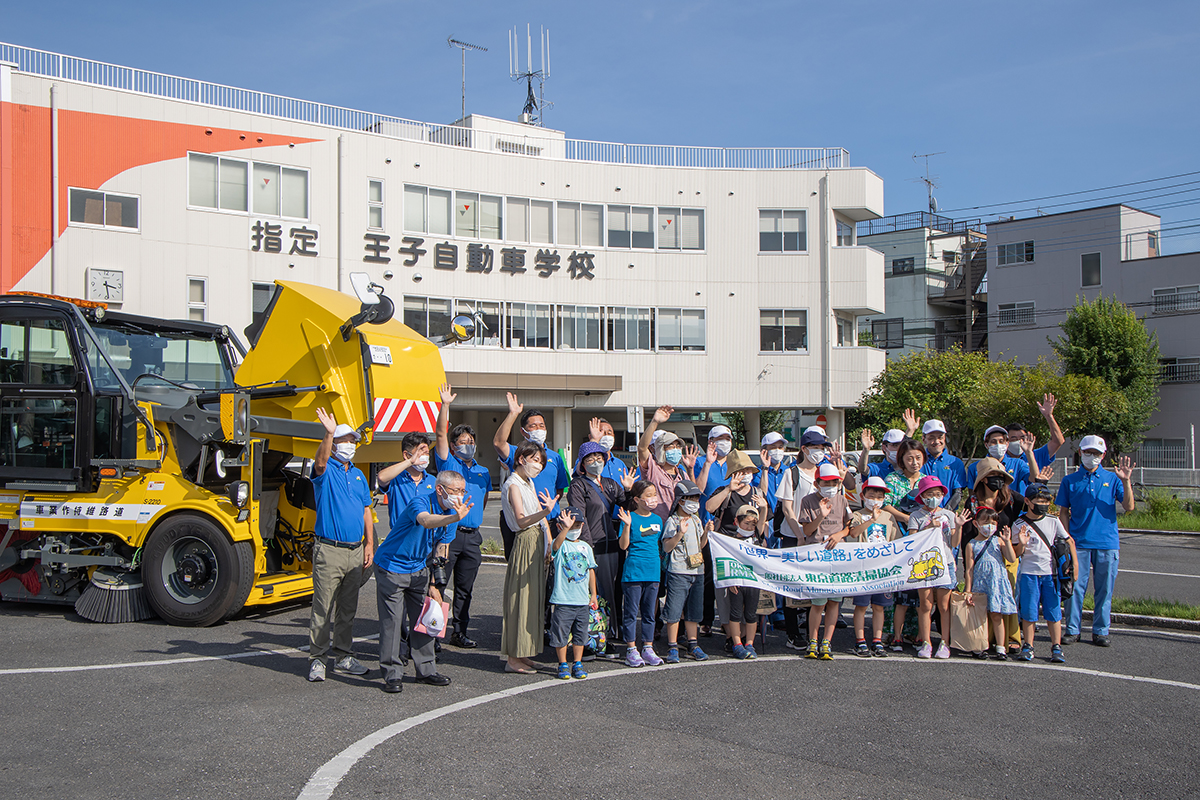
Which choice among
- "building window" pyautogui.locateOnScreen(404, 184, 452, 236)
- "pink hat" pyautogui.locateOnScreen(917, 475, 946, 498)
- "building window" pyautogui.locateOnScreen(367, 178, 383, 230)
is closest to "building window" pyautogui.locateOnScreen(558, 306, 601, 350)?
"building window" pyautogui.locateOnScreen(404, 184, 452, 236)

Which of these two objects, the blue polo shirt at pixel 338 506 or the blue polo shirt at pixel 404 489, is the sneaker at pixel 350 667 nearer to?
the blue polo shirt at pixel 338 506

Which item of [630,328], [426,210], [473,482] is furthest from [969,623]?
[630,328]

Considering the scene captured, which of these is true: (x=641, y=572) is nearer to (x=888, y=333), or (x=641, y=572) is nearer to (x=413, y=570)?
(x=413, y=570)

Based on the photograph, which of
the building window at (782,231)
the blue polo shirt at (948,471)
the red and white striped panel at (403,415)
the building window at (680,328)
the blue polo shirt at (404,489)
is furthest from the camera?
the building window at (782,231)

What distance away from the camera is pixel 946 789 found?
5.08m

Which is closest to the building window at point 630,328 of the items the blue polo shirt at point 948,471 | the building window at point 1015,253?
the building window at point 1015,253

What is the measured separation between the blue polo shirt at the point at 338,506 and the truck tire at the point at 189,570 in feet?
6.45

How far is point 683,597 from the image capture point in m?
8.05

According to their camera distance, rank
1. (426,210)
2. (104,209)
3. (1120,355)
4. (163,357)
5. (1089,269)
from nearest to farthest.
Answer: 1. (163,357)
2. (104,209)
3. (426,210)
4. (1120,355)
5. (1089,269)

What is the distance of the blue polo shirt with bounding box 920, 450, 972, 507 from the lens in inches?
366

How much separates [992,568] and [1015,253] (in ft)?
142

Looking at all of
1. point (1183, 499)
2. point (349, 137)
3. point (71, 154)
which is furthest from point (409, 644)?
point (349, 137)

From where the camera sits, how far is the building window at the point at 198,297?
27.2m

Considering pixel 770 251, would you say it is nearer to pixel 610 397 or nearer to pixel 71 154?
pixel 610 397
